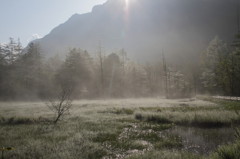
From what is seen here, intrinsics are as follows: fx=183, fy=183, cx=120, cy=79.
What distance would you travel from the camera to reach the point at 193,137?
1088cm

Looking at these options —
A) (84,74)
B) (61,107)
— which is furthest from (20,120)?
(84,74)

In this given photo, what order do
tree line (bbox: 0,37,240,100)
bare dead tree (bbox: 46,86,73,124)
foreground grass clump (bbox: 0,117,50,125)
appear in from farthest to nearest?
tree line (bbox: 0,37,240,100)
foreground grass clump (bbox: 0,117,50,125)
bare dead tree (bbox: 46,86,73,124)

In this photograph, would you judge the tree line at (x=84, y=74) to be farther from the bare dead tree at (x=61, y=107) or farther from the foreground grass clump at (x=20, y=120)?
the foreground grass clump at (x=20, y=120)

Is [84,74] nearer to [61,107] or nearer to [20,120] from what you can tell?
[61,107]

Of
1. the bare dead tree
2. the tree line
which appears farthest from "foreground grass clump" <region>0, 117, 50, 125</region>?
the tree line

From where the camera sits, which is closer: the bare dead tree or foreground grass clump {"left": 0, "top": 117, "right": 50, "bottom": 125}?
the bare dead tree

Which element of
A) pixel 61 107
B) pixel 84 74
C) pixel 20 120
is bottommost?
pixel 20 120

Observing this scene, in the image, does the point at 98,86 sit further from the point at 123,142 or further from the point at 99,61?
the point at 123,142

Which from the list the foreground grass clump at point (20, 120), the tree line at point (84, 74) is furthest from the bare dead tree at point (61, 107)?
the tree line at point (84, 74)

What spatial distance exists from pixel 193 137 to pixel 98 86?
48824mm

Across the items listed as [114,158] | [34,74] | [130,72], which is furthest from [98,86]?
[114,158]

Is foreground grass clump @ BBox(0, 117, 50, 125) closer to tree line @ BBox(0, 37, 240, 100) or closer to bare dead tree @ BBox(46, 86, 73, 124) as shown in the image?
bare dead tree @ BBox(46, 86, 73, 124)

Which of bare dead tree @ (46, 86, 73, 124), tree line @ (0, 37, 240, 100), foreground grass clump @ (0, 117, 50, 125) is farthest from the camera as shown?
Result: tree line @ (0, 37, 240, 100)

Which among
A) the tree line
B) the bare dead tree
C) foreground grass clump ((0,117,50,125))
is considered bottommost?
foreground grass clump ((0,117,50,125))
